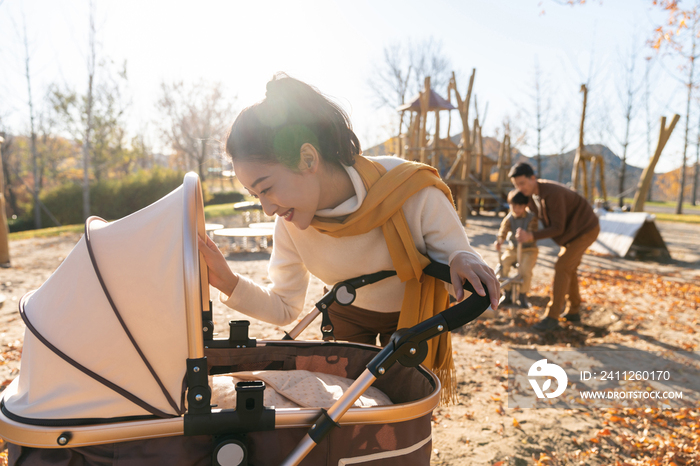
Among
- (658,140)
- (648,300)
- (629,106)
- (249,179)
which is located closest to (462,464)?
(249,179)

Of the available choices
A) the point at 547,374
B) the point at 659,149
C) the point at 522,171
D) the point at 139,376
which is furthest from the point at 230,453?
the point at 659,149

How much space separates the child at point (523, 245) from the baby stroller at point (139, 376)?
5.39 meters

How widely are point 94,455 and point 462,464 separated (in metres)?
1.99

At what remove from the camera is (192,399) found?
1.15 meters

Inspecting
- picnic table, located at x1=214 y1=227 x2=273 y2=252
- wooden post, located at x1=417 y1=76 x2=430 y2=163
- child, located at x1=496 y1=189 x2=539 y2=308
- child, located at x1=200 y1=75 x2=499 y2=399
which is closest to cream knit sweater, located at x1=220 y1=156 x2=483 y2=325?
child, located at x1=200 y1=75 x2=499 y2=399

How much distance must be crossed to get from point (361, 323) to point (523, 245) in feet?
16.5

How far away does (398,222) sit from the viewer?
1700 mm

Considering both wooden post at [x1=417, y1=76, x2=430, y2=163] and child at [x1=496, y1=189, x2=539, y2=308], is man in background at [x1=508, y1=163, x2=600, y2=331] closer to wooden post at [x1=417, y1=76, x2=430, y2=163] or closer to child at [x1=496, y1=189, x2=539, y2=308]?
child at [x1=496, y1=189, x2=539, y2=308]

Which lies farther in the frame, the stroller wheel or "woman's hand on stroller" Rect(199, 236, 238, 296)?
"woman's hand on stroller" Rect(199, 236, 238, 296)

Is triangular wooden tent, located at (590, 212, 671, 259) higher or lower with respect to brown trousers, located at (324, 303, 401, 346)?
lower

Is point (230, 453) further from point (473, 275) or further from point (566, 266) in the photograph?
point (566, 266)

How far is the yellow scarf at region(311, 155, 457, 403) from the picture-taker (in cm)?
167

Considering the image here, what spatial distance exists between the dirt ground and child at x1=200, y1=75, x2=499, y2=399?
3.54 feet

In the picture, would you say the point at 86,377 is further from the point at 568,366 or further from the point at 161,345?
the point at 568,366
